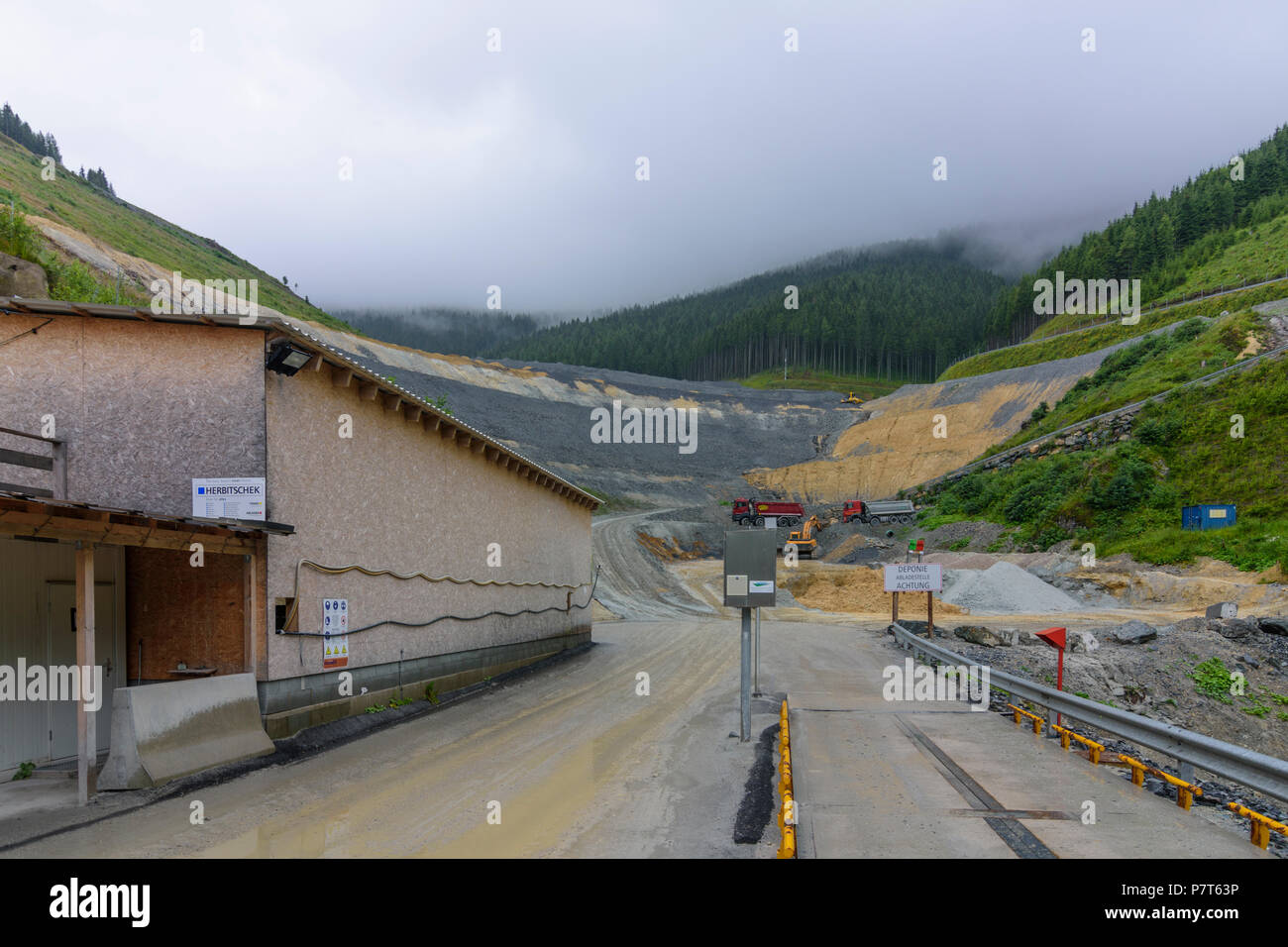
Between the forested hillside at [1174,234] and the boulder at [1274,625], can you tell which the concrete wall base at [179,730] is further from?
the forested hillside at [1174,234]

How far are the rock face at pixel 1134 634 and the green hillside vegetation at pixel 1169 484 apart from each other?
14.2 m

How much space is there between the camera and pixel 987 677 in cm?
1479

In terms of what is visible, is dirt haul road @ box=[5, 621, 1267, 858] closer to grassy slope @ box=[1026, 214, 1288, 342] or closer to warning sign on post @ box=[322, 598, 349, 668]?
warning sign on post @ box=[322, 598, 349, 668]

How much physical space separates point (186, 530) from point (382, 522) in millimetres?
4586

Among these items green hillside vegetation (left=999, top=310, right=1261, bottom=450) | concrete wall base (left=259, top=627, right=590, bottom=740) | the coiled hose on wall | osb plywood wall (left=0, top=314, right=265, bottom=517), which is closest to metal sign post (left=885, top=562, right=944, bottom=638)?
the coiled hose on wall

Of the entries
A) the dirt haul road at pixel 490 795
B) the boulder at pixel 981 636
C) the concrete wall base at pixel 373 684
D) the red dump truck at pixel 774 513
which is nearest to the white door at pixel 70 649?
the concrete wall base at pixel 373 684

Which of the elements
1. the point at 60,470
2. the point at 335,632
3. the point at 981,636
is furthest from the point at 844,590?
the point at 60,470

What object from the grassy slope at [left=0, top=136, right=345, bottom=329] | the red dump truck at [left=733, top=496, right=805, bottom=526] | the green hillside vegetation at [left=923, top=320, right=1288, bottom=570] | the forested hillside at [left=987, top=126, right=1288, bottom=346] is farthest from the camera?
the forested hillside at [left=987, top=126, right=1288, bottom=346]

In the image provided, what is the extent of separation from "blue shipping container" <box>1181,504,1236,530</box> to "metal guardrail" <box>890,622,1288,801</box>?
33.3 m

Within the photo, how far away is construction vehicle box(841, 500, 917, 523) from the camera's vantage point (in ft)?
184

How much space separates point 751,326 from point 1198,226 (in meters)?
73.9

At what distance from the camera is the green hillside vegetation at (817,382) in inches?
5300
